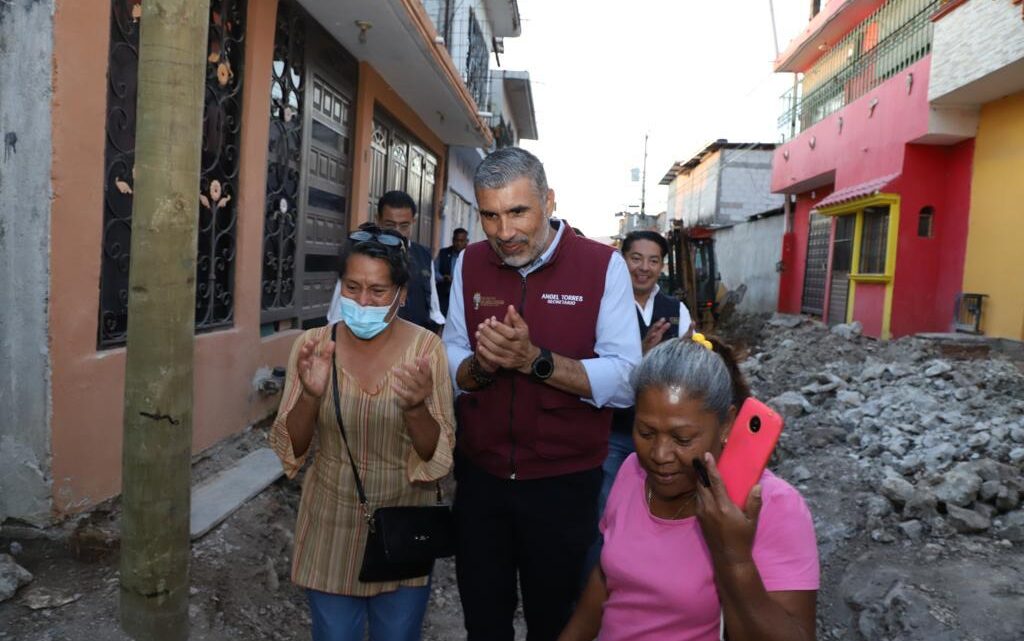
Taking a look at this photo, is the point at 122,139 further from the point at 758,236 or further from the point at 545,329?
the point at 758,236

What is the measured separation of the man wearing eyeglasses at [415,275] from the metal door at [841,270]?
12140 millimetres

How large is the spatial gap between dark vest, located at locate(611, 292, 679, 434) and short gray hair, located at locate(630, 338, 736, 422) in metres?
1.59

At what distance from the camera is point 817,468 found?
6422 millimetres

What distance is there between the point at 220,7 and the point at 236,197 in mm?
1217

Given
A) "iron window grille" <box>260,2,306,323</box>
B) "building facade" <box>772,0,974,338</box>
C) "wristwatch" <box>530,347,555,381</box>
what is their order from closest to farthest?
"wristwatch" <box>530,347,555,381</box>, "iron window grille" <box>260,2,306,323</box>, "building facade" <box>772,0,974,338</box>

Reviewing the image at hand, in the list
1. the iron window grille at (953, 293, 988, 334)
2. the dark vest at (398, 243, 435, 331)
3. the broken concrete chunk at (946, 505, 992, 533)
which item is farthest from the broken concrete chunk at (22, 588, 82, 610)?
the iron window grille at (953, 293, 988, 334)

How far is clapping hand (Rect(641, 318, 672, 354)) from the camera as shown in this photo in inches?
137

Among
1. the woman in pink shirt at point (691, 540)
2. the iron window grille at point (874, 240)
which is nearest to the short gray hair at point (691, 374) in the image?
the woman in pink shirt at point (691, 540)

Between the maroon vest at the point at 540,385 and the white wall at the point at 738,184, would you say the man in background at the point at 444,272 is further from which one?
the white wall at the point at 738,184

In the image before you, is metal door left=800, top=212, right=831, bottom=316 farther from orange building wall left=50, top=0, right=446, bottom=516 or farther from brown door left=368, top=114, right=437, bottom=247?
orange building wall left=50, top=0, right=446, bottom=516

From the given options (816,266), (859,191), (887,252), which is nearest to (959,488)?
(887,252)

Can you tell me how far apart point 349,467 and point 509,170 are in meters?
1.05

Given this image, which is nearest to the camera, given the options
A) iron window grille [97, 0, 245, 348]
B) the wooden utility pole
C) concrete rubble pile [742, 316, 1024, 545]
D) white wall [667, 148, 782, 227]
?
the wooden utility pole

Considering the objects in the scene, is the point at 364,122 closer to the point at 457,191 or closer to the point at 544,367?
the point at 544,367
